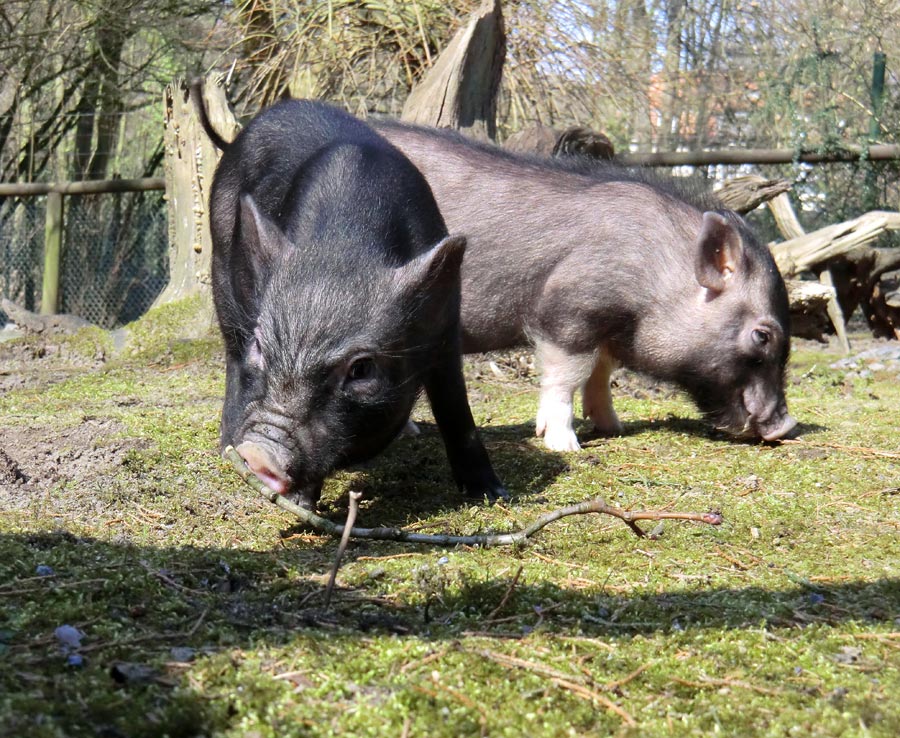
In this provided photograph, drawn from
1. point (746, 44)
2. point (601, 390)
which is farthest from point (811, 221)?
point (601, 390)

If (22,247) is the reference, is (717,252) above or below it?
above

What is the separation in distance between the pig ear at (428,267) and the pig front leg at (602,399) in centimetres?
245

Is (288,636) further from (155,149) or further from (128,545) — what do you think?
(155,149)

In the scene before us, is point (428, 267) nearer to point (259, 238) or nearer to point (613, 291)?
point (259, 238)

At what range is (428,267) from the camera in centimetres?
351

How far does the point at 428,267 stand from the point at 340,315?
13.7 inches

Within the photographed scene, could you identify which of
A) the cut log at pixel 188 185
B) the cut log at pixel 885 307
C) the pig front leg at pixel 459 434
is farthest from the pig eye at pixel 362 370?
the cut log at pixel 885 307

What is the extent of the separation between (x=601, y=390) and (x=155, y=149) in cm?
907

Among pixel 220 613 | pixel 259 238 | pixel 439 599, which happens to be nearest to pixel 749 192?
pixel 259 238

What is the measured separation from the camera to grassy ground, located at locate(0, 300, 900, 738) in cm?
192

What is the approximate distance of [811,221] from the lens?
11305mm

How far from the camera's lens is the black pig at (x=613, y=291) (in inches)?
221

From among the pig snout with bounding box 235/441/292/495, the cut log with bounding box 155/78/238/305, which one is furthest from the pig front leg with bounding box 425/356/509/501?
the cut log with bounding box 155/78/238/305

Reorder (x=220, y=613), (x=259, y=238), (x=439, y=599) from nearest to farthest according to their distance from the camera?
(x=220, y=613) → (x=439, y=599) → (x=259, y=238)
